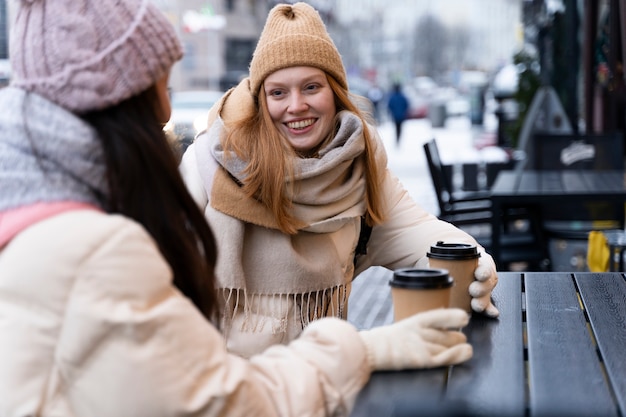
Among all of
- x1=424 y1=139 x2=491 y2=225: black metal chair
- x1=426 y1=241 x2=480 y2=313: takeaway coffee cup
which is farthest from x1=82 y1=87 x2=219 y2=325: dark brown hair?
x1=424 y1=139 x2=491 y2=225: black metal chair

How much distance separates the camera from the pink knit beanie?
1.83 meters

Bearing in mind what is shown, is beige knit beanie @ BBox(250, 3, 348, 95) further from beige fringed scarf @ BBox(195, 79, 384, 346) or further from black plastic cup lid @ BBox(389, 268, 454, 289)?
black plastic cup lid @ BBox(389, 268, 454, 289)

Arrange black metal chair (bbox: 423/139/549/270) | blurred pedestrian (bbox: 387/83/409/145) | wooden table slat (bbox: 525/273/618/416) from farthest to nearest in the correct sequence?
blurred pedestrian (bbox: 387/83/409/145) → black metal chair (bbox: 423/139/549/270) → wooden table slat (bbox: 525/273/618/416)

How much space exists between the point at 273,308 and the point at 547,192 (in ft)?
10.6

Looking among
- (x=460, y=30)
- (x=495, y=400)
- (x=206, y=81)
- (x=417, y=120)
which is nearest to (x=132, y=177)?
(x=495, y=400)

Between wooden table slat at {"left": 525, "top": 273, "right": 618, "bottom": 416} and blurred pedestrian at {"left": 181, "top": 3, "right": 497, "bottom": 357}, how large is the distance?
0.38 metres

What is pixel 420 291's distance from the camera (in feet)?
7.18

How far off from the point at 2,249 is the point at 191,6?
1553 inches

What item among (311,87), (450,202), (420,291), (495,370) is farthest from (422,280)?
(450,202)

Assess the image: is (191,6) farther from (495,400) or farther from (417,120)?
(495,400)

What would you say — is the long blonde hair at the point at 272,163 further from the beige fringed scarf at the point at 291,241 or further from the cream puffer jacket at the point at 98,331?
the cream puffer jacket at the point at 98,331

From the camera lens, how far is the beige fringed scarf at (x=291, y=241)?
10.3 feet

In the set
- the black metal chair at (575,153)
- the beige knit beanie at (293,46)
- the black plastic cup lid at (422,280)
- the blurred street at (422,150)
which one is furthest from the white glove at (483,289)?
the blurred street at (422,150)

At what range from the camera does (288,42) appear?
3318mm
